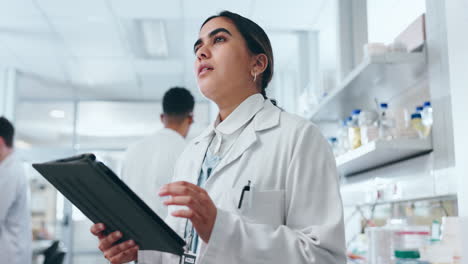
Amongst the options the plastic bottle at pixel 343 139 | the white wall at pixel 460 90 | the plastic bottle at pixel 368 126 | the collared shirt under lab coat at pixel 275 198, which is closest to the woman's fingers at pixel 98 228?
the collared shirt under lab coat at pixel 275 198

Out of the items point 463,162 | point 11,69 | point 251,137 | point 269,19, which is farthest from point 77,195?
point 11,69

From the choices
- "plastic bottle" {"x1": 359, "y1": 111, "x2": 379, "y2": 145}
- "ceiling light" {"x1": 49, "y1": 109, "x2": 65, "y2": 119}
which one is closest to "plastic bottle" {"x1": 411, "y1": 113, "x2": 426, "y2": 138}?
"plastic bottle" {"x1": 359, "y1": 111, "x2": 379, "y2": 145}

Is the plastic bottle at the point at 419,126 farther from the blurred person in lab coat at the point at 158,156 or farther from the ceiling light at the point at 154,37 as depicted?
the ceiling light at the point at 154,37

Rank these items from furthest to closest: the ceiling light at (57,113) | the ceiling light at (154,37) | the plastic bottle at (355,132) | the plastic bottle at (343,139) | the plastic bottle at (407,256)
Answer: the ceiling light at (57,113), the ceiling light at (154,37), the plastic bottle at (343,139), the plastic bottle at (355,132), the plastic bottle at (407,256)

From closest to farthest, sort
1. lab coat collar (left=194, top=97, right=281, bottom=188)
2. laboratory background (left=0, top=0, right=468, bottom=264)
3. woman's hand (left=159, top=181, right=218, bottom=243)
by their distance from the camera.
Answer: woman's hand (left=159, top=181, right=218, bottom=243), lab coat collar (left=194, top=97, right=281, bottom=188), laboratory background (left=0, top=0, right=468, bottom=264)

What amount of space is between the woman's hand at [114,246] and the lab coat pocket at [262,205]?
0.25m

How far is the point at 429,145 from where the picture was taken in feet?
6.62

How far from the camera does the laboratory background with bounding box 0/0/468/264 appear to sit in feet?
6.42

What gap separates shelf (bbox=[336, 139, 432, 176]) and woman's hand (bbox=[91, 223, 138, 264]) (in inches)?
47.8

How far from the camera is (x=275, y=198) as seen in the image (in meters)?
1.10

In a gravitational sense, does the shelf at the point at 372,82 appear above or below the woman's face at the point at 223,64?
above

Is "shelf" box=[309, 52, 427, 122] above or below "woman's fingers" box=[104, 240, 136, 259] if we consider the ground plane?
above

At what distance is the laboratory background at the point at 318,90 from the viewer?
Result: 6.42ft

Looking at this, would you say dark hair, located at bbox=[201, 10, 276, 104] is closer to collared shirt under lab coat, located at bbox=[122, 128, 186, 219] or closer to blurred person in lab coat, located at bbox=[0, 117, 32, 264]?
collared shirt under lab coat, located at bbox=[122, 128, 186, 219]
